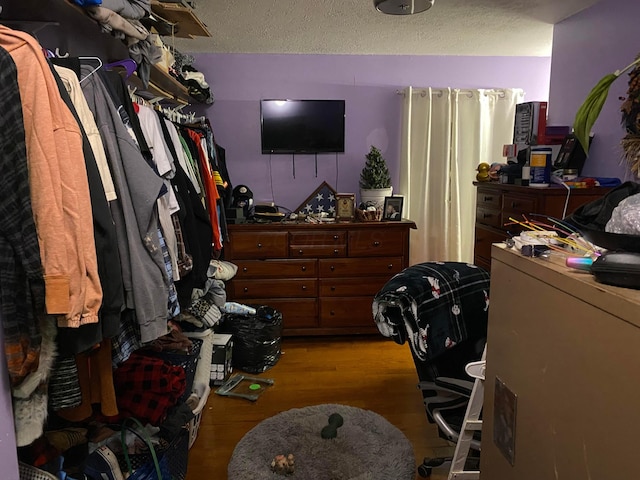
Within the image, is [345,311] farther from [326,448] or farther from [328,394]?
[326,448]

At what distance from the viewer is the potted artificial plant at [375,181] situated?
3.69 metres

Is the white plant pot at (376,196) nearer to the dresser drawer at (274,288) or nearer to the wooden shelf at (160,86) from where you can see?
the dresser drawer at (274,288)

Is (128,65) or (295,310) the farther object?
(295,310)

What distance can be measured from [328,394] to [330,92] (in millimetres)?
2448

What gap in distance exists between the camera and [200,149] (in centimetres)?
244

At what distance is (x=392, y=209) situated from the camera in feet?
11.7

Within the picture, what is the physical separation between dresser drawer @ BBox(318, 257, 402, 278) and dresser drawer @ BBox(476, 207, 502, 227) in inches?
28.1

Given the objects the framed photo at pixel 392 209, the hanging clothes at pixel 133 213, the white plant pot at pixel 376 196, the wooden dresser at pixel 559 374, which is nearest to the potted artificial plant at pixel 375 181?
the white plant pot at pixel 376 196

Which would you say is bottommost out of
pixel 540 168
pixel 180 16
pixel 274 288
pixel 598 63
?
pixel 274 288

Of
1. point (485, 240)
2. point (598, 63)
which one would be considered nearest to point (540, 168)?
point (485, 240)

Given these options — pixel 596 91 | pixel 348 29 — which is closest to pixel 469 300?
pixel 596 91

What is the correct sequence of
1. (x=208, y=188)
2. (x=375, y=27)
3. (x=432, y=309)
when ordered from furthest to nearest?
1. (x=375, y=27)
2. (x=208, y=188)
3. (x=432, y=309)

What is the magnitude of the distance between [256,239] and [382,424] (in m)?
1.64

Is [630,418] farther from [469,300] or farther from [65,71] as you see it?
[65,71]
